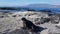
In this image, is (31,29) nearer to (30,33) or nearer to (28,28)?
(28,28)

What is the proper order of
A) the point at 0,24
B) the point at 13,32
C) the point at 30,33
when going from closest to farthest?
the point at 13,32
the point at 30,33
the point at 0,24

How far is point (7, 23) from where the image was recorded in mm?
18250

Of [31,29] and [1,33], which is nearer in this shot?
[1,33]

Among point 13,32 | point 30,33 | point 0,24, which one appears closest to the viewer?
point 13,32

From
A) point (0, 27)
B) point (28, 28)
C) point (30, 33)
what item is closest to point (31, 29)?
point (28, 28)

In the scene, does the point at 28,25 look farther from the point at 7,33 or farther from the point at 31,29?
the point at 7,33

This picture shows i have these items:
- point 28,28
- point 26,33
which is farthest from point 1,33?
point 28,28

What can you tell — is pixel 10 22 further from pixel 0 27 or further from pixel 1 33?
pixel 1 33

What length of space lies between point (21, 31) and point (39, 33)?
74.4 inches

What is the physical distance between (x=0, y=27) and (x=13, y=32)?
316cm

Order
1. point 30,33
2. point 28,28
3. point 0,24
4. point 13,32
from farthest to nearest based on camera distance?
point 0,24, point 28,28, point 30,33, point 13,32

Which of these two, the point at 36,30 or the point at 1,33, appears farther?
the point at 36,30

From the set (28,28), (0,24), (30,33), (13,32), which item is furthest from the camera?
(0,24)

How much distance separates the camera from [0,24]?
17984 mm
